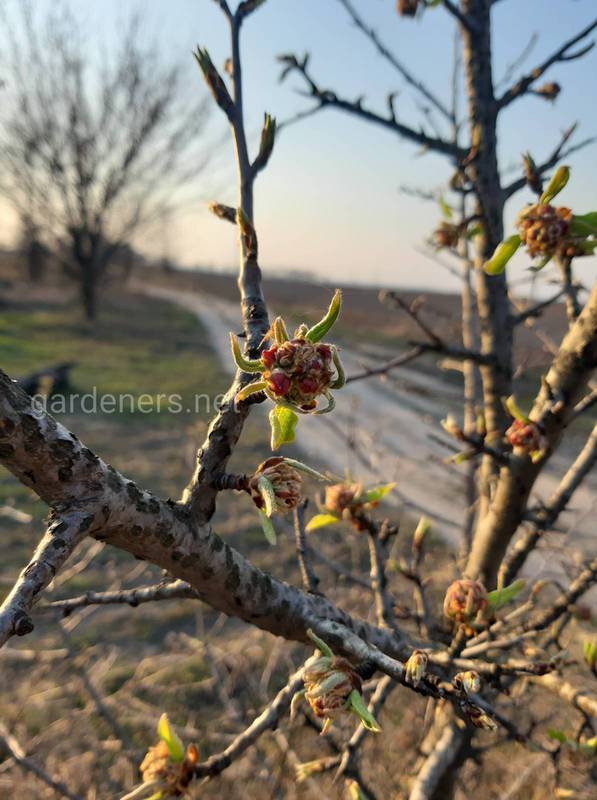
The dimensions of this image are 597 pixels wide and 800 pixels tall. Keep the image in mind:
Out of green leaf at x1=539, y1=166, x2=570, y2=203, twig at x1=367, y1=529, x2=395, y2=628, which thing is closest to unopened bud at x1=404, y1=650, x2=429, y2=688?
twig at x1=367, y1=529, x2=395, y2=628

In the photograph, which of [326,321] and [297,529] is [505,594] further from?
[326,321]

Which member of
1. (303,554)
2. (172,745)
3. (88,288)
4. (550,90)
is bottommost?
(88,288)

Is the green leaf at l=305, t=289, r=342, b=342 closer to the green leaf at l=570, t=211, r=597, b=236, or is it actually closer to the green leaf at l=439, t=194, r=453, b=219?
the green leaf at l=570, t=211, r=597, b=236

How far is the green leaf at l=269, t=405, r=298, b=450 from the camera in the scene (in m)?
0.72

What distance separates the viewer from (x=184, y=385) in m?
11.7

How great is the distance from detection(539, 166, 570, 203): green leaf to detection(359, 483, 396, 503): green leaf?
56 cm

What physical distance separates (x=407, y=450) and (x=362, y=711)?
25.9ft

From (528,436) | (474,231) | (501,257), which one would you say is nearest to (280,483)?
(501,257)

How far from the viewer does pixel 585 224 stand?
1.13 metres

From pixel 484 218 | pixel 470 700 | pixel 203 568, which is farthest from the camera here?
pixel 484 218

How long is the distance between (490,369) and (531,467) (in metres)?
0.55

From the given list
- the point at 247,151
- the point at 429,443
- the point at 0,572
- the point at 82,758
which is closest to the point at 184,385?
the point at 429,443

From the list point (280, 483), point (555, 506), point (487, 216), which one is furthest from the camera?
point (487, 216)

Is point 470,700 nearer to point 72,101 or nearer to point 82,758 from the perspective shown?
point 82,758
